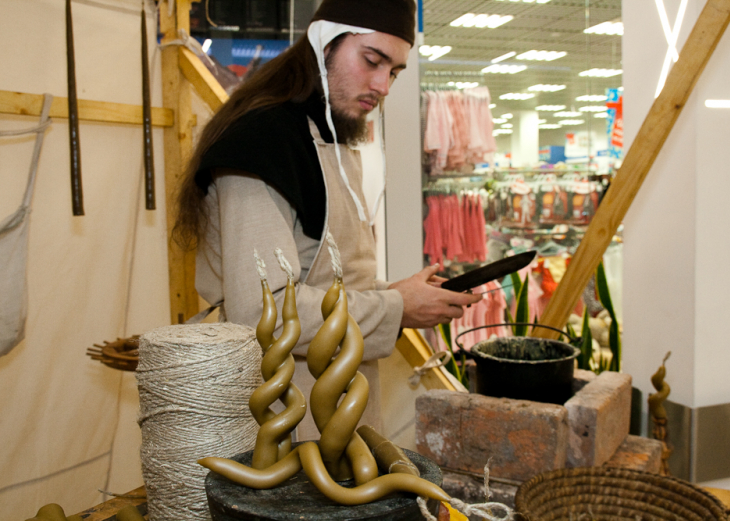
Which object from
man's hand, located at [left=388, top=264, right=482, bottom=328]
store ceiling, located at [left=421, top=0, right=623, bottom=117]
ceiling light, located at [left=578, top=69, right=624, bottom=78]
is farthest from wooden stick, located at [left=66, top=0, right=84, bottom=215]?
ceiling light, located at [left=578, top=69, right=624, bottom=78]

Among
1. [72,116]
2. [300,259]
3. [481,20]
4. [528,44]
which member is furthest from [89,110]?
[528,44]

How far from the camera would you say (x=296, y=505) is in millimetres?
549

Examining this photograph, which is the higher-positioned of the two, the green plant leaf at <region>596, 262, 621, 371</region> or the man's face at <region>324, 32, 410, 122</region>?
the man's face at <region>324, 32, 410, 122</region>

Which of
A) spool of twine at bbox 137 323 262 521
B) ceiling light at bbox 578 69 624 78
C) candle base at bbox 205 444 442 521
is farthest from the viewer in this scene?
ceiling light at bbox 578 69 624 78

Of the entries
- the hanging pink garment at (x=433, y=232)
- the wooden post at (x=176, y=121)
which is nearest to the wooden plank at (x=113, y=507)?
the wooden post at (x=176, y=121)

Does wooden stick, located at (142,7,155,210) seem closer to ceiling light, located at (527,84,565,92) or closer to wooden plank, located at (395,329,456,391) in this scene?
wooden plank, located at (395,329,456,391)

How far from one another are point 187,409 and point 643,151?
177 centimetres

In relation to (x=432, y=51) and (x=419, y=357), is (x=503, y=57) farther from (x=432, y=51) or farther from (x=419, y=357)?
(x=419, y=357)

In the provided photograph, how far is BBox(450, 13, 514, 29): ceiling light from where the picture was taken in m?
4.46

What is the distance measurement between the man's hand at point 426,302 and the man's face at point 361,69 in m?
0.49

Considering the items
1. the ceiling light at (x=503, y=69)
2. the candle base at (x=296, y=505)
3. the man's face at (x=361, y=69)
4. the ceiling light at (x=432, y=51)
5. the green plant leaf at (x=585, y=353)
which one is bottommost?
the green plant leaf at (x=585, y=353)

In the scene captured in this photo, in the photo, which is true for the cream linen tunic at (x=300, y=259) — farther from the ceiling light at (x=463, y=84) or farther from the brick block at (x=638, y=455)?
the ceiling light at (x=463, y=84)

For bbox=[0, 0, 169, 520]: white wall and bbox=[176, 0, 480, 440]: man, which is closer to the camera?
bbox=[176, 0, 480, 440]: man

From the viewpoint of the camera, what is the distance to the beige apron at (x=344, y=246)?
1.39 meters
